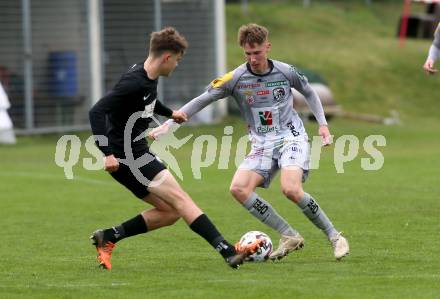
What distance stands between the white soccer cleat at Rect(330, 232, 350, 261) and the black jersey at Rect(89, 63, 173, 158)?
201cm

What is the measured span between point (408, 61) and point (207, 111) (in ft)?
39.3

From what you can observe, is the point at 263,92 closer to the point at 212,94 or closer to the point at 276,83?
the point at 276,83

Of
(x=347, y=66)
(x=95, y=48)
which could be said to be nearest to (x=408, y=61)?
(x=347, y=66)

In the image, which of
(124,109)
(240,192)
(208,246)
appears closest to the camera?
(124,109)

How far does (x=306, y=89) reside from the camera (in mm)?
10977

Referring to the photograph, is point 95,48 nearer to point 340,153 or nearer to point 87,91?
point 87,91

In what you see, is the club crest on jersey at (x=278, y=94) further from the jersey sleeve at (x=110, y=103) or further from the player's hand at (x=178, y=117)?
the jersey sleeve at (x=110, y=103)

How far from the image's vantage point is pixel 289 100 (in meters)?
11.0

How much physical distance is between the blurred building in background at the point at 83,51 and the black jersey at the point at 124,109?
20139mm

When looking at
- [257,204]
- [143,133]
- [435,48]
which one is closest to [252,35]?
[143,133]

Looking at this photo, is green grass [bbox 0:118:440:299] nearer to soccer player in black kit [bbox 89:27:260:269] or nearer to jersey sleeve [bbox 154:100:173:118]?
soccer player in black kit [bbox 89:27:260:269]

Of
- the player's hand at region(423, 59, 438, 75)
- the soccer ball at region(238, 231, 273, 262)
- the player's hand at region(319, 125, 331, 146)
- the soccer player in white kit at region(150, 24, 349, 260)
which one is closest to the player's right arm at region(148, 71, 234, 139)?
the soccer player in white kit at region(150, 24, 349, 260)

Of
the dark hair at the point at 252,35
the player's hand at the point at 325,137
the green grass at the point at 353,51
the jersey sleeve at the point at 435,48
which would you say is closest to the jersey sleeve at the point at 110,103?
the dark hair at the point at 252,35

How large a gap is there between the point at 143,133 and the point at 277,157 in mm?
1511
